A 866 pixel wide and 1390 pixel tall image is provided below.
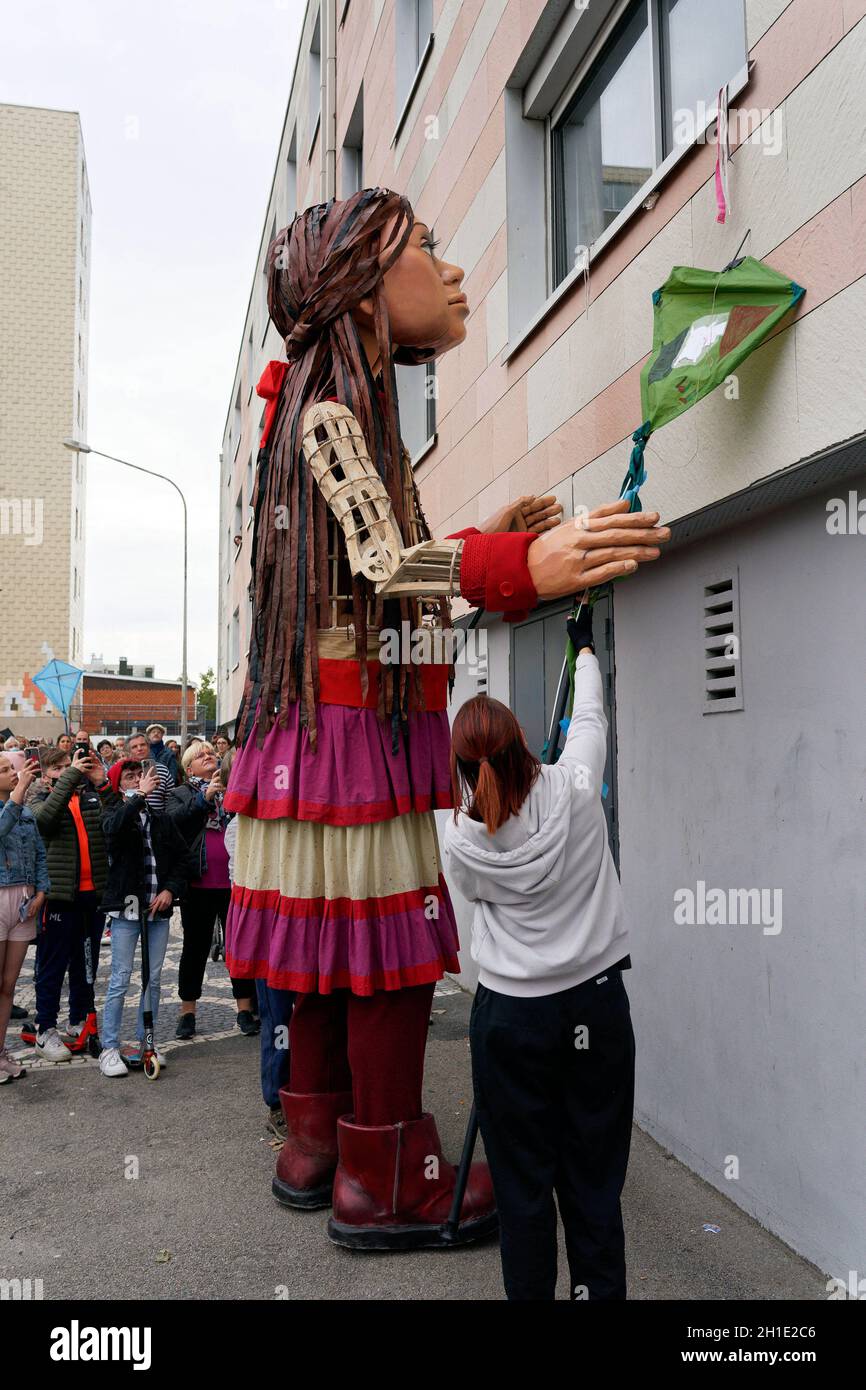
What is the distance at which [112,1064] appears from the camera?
16.0 ft

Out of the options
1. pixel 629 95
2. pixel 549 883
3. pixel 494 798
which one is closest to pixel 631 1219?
pixel 549 883

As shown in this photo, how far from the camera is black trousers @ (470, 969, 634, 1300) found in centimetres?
222

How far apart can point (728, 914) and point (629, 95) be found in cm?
345

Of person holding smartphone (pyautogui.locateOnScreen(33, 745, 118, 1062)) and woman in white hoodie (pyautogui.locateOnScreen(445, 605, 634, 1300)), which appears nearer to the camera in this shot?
woman in white hoodie (pyautogui.locateOnScreen(445, 605, 634, 1300))

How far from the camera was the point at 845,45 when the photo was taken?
2.43 metres

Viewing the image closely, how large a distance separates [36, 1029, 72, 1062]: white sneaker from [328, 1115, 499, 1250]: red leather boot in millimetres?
2819

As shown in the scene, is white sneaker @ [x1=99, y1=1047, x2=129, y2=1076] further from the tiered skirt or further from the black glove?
the black glove

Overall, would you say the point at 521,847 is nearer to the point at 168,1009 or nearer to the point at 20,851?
the point at 20,851

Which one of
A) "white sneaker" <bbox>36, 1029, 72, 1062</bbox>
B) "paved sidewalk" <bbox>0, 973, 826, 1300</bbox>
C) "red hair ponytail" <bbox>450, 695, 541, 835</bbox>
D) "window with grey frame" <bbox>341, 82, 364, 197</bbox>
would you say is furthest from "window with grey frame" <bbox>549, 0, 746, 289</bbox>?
"window with grey frame" <bbox>341, 82, 364, 197</bbox>

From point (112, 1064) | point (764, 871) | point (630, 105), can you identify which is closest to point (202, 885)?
point (112, 1064)

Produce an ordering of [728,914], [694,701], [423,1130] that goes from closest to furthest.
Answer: [423,1130] < [728,914] < [694,701]

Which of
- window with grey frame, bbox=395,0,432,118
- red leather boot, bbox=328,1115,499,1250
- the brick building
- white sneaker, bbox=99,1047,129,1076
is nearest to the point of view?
red leather boot, bbox=328,1115,499,1250

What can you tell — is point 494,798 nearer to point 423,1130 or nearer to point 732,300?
point 423,1130

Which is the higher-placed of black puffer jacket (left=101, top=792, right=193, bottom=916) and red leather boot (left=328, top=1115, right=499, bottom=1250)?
black puffer jacket (left=101, top=792, right=193, bottom=916)
